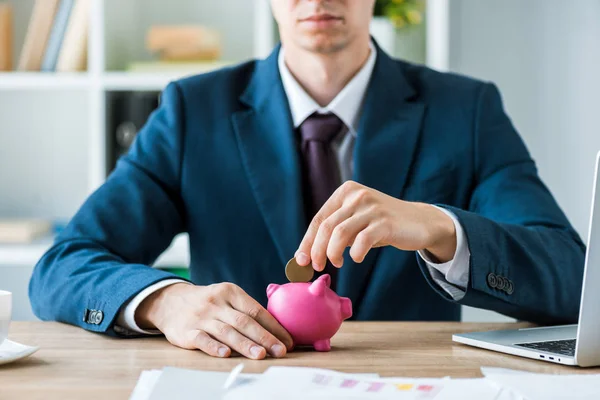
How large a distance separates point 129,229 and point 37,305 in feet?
0.82

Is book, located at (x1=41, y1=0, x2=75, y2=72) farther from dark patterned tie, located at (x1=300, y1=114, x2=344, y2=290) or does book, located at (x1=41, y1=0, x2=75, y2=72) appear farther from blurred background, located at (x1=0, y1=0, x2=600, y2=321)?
dark patterned tie, located at (x1=300, y1=114, x2=344, y2=290)

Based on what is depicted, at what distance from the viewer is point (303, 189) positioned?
172cm

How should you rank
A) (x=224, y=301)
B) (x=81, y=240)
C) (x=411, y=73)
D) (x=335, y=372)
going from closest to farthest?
(x=335, y=372), (x=224, y=301), (x=81, y=240), (x=411, y=73)

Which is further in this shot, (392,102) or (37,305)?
(392,102)

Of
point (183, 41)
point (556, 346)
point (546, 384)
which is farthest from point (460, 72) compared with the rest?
point (546, 384)

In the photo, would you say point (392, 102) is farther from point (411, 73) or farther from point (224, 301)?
point (224, 301)

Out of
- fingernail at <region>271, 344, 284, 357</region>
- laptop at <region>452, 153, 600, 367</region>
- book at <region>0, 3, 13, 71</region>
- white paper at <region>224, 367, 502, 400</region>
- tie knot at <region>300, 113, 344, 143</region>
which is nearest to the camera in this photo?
white paper at <region>224, 367, 502, 400</region>

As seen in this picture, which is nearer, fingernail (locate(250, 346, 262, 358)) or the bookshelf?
fingernail (locate(250, 346, 262, 358))

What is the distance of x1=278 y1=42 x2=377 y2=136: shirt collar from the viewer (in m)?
1.75

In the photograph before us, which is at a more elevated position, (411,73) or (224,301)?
(411,73)

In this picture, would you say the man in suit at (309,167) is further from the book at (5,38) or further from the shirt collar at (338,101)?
the book at (5,38)

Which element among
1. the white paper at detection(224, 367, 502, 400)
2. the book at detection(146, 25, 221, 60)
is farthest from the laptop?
the book at detection(146, 25, 221, 60)

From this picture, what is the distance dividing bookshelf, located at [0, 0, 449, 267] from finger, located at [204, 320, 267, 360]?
1716 millimetres

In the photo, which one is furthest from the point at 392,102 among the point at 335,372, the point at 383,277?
the point at 335,372
